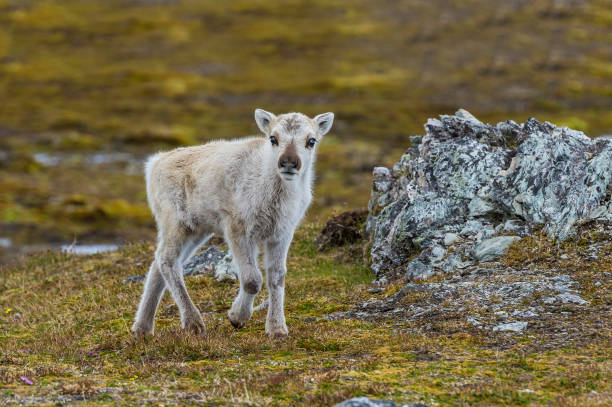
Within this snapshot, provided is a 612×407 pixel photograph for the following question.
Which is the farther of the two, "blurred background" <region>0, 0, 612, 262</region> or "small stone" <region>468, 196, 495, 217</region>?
"blurred background" <region>0, 0, 612, 262</region>

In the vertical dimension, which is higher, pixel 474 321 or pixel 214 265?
pixel 474 321

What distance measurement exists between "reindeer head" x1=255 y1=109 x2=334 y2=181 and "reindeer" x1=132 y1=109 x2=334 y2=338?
2 cm

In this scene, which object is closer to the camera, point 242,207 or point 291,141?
point 291,141

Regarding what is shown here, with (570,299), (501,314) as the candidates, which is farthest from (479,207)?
(501,314)

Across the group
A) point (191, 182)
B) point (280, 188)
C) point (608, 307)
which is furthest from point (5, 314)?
point (608, 307)

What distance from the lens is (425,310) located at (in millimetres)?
13969

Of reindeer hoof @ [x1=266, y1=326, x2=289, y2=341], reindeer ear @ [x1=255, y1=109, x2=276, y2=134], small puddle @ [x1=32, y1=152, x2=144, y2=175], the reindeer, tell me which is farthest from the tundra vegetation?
reindeer ear @ [x1=255, y1=109, x2=276, y2=134]

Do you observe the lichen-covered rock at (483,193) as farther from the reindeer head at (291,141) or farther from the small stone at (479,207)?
the reindeer head at (291,141)

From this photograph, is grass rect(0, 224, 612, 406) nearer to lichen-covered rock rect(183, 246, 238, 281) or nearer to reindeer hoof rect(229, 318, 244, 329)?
reindeer hoof rect(229, 318, 244, 329)

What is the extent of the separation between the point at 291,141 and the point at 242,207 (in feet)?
5.00

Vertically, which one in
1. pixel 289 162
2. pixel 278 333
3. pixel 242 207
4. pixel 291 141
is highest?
pixel 291 141

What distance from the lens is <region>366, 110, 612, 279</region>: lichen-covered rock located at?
16125mm

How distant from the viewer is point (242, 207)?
13.7m

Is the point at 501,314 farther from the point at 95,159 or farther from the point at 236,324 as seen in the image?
the point at 95,159
